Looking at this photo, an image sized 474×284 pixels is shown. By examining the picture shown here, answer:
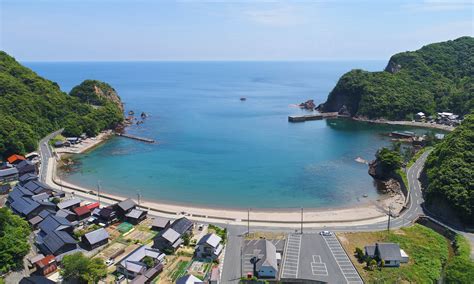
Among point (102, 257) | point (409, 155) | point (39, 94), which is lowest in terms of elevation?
point (102, 257)

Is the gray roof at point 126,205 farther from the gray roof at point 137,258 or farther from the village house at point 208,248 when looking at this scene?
the village house at point 208,248

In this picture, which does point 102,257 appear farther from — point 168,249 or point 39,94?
point 39,94

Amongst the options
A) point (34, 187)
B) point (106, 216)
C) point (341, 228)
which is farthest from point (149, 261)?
point (34, 187)

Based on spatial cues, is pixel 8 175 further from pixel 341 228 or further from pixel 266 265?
pixel 341 228

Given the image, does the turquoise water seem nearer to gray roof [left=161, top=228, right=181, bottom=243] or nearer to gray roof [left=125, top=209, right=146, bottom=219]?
gray roof [left=125, top=209, right=146, bottom=219]

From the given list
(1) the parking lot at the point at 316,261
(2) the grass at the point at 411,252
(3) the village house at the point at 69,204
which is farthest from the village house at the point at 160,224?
(2) the grass at the point at 411,252

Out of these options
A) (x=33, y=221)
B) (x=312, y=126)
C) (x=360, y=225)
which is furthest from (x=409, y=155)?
(x=33, y=221)
